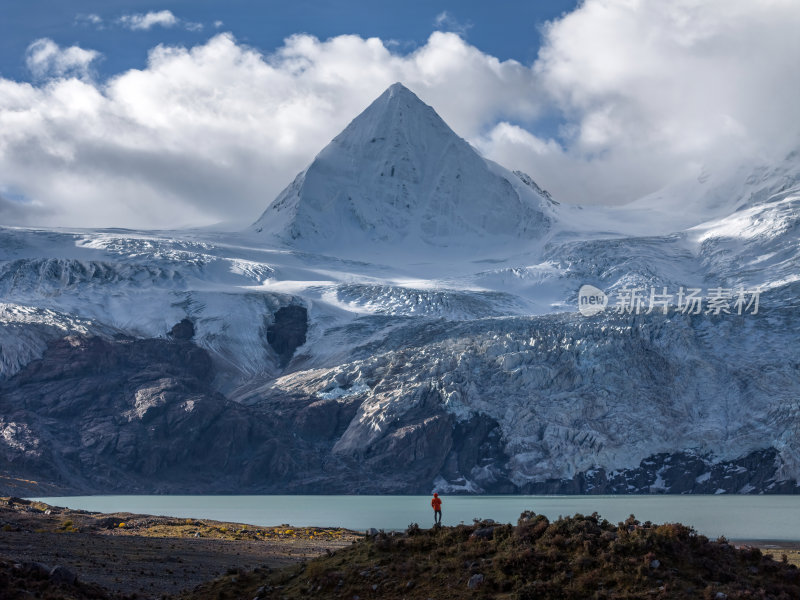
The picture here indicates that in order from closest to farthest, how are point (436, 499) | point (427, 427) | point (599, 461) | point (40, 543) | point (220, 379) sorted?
point (436, 499), point (40, 543), point (599, 461), point (427, 427), point (220, 379)

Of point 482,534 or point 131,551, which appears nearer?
point 482,534

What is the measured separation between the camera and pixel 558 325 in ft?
442

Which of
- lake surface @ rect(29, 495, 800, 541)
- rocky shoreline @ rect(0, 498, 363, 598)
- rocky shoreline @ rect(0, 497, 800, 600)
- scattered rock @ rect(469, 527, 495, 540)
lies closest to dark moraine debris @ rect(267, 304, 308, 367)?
lake surface @ rect(29, 495, 800, 541)

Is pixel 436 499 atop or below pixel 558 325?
below

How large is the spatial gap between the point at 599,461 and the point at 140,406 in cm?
6332

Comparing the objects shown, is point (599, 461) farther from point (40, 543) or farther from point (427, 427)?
point (40, 543)

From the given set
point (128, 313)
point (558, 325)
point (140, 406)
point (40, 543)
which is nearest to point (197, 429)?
point (140, 406)

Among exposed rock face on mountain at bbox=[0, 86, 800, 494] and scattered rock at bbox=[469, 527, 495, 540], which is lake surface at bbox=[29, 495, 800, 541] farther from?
scattered rock at bbox=[469, 527, 495, 540]

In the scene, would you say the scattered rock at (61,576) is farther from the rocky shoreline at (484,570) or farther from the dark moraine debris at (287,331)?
the dark moraine debris at (287,331)

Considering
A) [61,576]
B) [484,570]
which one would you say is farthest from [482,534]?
[61,576]

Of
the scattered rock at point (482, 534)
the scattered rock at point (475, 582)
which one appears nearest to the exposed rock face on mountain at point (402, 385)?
the scattered rock at point (482, 534)

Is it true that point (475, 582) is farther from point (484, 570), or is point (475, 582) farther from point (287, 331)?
point (287, 331)

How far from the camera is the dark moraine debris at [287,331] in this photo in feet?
541

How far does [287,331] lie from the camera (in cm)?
16688
